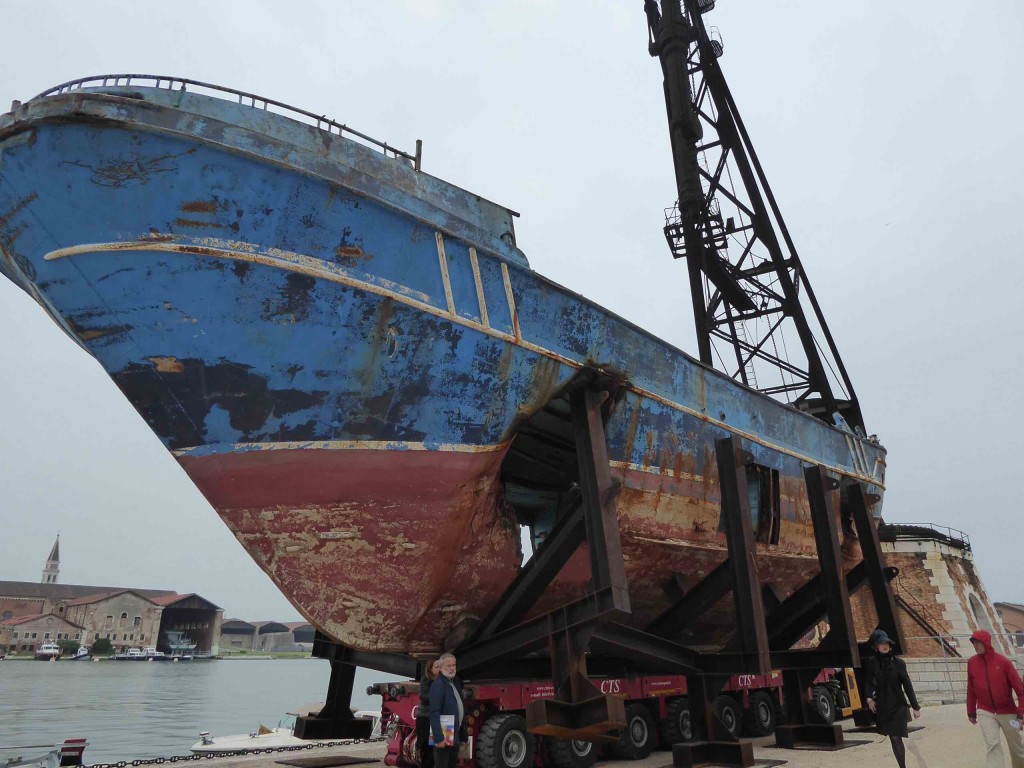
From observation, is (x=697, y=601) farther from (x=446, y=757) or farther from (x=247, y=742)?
(x=247, y=742)

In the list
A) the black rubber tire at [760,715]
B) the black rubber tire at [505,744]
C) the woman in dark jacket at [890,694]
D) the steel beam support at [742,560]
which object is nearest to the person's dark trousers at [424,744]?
the black rubber tire at [505,744]

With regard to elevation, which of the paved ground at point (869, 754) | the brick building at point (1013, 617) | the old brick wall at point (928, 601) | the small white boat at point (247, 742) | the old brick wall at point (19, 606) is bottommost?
the small white boat at point (247, 742)

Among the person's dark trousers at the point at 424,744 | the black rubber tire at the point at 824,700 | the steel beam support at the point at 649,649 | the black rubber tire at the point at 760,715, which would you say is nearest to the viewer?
the person's dark trousers at the point at 424,744

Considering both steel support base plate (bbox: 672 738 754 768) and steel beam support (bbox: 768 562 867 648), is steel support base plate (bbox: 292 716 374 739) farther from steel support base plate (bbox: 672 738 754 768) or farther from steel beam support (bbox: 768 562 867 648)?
steel beam support (bbox: 768 562 867 648)

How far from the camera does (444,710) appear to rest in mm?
4984

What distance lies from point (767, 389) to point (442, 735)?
36.9 feet

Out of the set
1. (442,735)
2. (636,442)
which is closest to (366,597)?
(442,735)

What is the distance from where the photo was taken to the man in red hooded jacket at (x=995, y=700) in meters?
5.08

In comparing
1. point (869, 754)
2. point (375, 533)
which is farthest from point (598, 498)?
point (869, 754)

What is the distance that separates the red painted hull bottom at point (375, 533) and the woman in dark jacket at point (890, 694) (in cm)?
315

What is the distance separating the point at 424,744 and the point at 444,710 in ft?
4.75

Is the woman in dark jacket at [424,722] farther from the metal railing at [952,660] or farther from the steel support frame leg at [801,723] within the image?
the metal railing at [952,660]

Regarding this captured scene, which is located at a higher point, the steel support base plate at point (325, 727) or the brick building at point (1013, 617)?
the brick building at point (1013, 617)

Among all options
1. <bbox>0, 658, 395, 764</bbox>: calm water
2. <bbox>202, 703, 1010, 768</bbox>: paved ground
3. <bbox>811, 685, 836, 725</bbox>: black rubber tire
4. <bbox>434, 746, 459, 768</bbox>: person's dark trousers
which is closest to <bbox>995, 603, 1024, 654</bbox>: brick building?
<bbox>0, 658, 395, 764</bbox>: calm water
